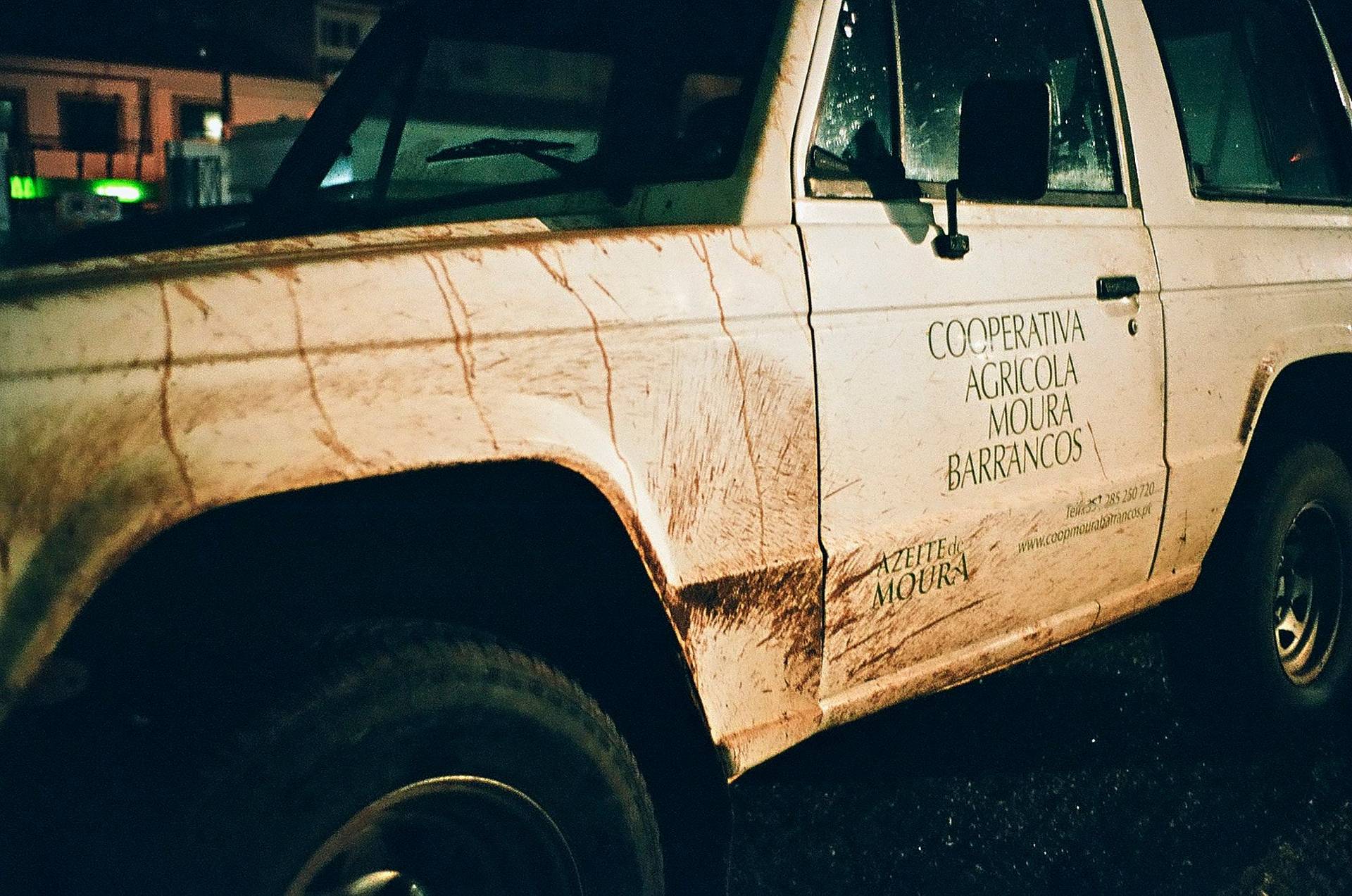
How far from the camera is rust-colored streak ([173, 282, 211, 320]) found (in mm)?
1524

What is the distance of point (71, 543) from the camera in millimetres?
1437

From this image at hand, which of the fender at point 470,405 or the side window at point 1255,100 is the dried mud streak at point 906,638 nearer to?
the fender at point 470,405

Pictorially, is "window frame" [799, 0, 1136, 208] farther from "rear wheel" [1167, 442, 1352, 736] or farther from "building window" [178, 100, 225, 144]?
"building window" [178, 100, 225, 144]

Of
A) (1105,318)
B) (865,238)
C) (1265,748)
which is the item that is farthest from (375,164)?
(1265,748)

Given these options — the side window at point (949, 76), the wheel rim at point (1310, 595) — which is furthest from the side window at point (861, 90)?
the wheel rim at point (1310, 595)

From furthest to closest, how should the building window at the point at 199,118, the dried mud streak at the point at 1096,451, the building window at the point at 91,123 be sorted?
1. the building window at the point at 199,118
2. the building window at the point at 91,123
3. the dried mud streak at the point at 1096,451

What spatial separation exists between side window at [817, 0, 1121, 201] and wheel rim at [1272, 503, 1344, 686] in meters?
1.35

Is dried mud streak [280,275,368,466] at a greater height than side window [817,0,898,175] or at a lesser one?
lesser

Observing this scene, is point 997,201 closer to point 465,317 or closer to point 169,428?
point 465,317

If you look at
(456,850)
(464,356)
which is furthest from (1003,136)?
(456,850)

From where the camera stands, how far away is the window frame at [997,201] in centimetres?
224

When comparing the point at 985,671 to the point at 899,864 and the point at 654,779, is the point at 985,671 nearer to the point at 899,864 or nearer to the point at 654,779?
the point at 899,864

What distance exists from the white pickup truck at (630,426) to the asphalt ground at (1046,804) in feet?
0.87

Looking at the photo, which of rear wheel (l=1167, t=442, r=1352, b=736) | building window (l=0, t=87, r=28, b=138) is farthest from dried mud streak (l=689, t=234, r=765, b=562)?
building window (l=0, t=87, r=28, b=138)
